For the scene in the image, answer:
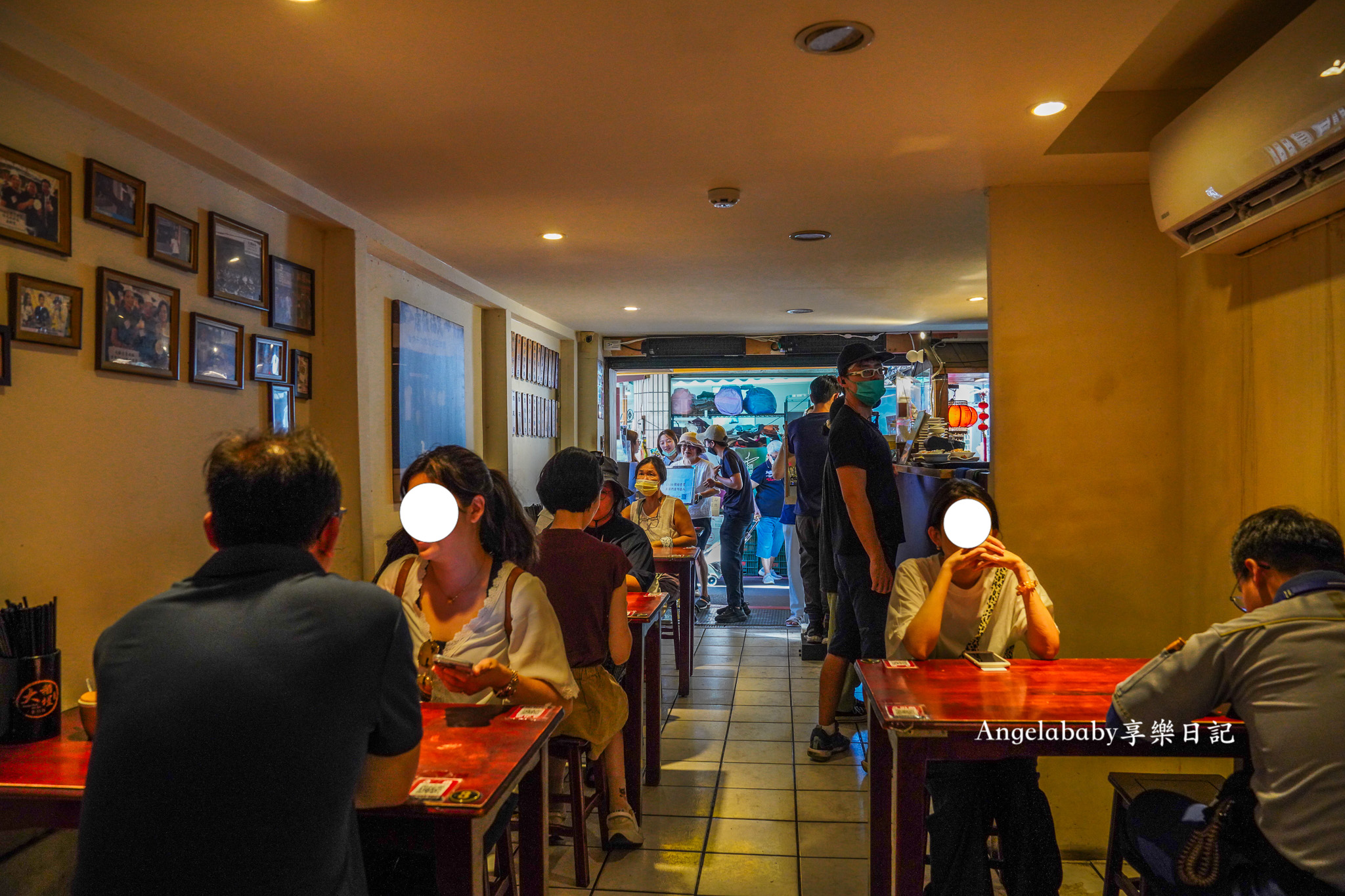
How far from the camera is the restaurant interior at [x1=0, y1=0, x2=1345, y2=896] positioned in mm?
2229

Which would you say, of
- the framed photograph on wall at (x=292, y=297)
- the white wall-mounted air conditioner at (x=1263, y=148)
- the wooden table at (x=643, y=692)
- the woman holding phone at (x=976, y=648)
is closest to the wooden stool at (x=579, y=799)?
the wooden table at (x=643, y=692)

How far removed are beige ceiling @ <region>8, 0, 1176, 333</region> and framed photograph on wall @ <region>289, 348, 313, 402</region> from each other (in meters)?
0.74

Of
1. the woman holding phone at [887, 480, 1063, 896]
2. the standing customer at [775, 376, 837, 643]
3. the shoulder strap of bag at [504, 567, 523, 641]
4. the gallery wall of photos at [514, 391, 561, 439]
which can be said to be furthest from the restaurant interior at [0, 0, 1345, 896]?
the gallery wall of photos at [514, 391, 561, 439]

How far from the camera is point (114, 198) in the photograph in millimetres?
2619

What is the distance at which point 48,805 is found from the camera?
63.4 inches

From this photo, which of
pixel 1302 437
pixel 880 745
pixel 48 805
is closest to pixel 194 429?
pixel 48 805

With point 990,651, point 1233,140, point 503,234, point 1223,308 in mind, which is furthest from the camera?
point 503,234

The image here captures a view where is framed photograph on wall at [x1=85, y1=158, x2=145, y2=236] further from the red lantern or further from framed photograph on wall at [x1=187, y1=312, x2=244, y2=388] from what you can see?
the red lantern

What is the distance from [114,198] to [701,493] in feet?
19.2

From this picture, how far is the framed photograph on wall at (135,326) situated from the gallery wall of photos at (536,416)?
3.83m

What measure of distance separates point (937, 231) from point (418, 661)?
348 centimetres

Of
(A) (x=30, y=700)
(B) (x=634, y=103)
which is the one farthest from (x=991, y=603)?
(A) (x=30, y=700)

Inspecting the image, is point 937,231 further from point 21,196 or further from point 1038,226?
point 21,196

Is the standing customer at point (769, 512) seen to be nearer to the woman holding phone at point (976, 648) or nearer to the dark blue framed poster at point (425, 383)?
the dark blue framed poster at point (425, 383)
